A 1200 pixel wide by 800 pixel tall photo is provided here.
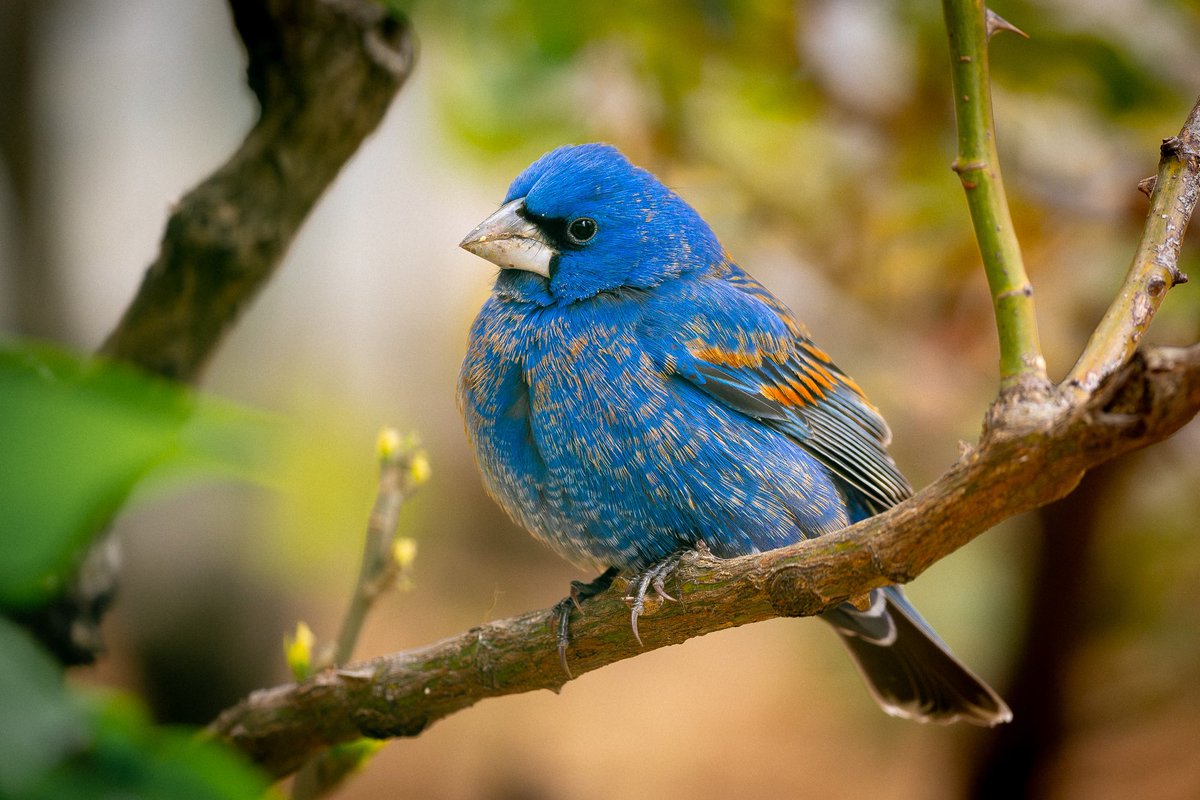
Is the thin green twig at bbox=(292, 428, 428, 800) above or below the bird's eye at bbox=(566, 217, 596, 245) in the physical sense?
below

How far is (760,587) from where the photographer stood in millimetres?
1786

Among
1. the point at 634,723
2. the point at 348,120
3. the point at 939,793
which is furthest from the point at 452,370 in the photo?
the point at 348,120

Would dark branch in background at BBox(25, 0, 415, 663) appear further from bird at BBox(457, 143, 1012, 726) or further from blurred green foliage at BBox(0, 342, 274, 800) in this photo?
blurred green foliage at BBox(0, 342, 274, 800)

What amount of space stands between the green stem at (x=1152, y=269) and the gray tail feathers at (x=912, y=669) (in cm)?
116

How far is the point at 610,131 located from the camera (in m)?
4.01

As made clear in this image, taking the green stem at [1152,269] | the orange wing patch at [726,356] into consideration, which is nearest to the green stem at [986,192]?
the green stem at [1152,269]

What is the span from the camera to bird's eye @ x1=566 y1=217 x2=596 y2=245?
254 centimetres

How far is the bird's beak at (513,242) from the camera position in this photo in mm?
2486

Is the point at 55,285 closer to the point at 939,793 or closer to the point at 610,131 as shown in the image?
the point at 610,131

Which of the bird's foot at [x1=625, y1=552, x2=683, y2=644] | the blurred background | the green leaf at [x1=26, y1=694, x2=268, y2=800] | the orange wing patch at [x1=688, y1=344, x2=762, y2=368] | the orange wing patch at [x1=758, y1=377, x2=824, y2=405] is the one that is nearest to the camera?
the green leaf at [x1=26, y1=694, x2=268, y2=800]

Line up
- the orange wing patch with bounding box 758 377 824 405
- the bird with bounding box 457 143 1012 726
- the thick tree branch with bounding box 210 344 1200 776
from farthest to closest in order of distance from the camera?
the orange wing patch with bounding box 758 377 824 405 → the bird with bounding box 457 143 1012 726 → the thick tree branch with bounding box 210 344 1200 776

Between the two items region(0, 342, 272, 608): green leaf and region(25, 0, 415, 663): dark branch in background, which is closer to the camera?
region(0, 342, 272, 608): green leaf

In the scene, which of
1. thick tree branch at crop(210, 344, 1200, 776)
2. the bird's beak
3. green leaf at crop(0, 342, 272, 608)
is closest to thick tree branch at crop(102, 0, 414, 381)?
the bird's beak

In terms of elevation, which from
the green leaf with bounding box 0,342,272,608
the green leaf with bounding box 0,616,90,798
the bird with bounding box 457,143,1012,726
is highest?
the bird with bounding box 457,143,1012,726
